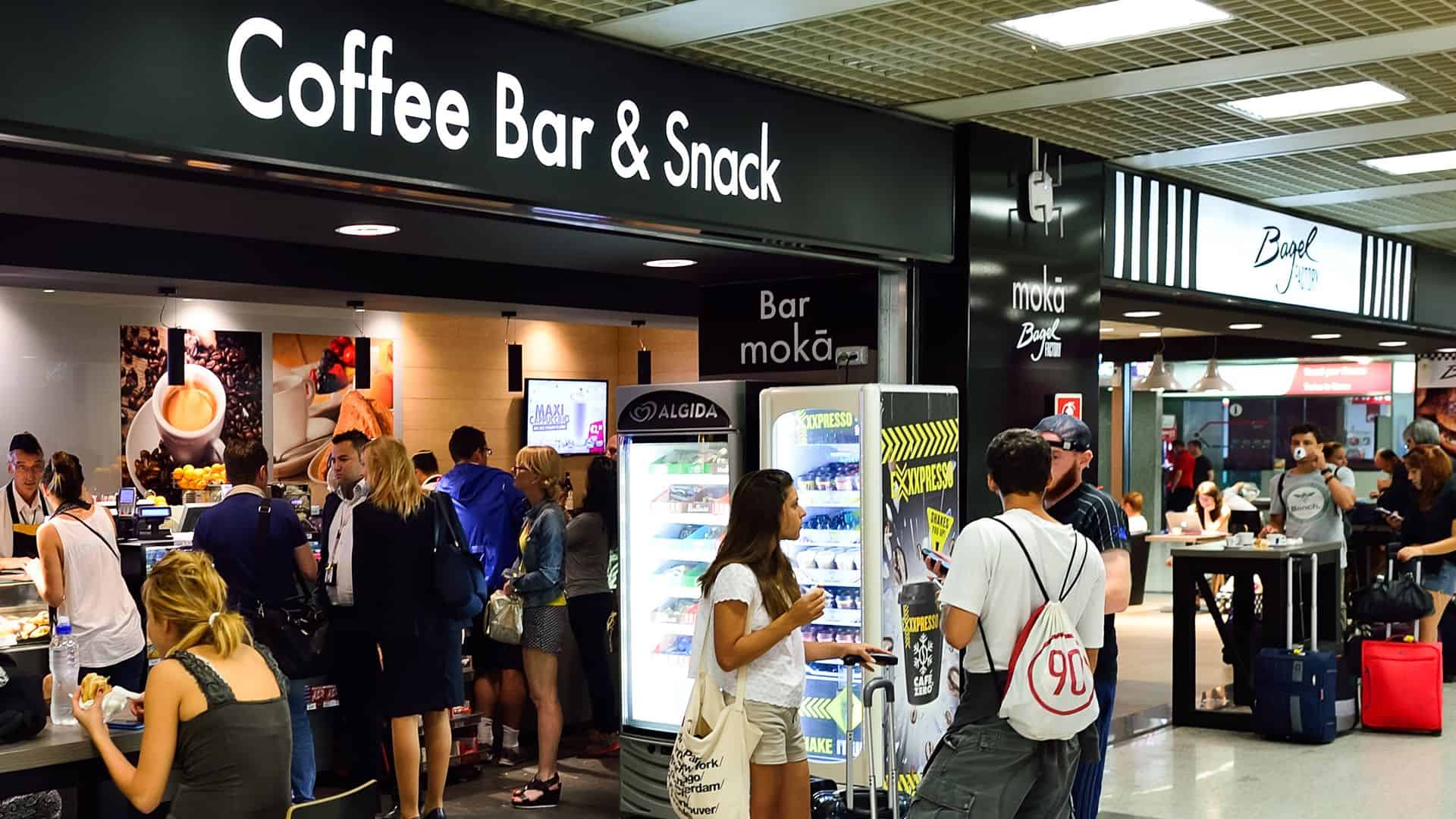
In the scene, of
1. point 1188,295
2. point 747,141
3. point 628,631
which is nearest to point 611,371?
point 1188,295

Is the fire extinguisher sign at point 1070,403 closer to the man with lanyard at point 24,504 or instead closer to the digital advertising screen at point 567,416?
the man with lanyard at point 24,504

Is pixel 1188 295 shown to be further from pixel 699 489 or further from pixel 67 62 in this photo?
pixel 67 62

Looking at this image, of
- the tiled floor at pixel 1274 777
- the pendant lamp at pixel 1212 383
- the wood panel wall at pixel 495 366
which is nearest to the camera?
the tiled floor at pixel 1274 777

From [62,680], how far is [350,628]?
180 cm

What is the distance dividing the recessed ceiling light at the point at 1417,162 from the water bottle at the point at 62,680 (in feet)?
19.5


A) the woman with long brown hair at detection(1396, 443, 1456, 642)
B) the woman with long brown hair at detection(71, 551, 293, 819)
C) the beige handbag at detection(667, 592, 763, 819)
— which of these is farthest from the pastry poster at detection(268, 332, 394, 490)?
the woman with long brown hair at detection(71, 551, 293, 819)

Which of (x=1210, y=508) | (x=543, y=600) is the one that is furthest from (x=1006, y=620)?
(x=1210, y=508)

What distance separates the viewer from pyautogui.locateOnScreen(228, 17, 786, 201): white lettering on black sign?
3477 millimetres

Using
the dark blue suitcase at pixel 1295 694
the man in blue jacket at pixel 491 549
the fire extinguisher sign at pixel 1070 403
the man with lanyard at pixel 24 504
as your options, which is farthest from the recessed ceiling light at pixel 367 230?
the dark blue suitcase at pixel 1295 694

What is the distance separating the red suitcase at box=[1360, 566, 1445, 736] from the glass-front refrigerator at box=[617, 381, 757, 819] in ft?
12.8

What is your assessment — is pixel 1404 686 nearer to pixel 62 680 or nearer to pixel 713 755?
pixel 713 755

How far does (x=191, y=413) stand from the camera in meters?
10.8

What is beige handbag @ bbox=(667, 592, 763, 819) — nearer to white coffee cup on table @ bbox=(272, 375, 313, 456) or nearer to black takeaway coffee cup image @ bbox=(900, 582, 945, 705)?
black takeaway coffee cup image @ bbox=(900, 582, 945, 705)

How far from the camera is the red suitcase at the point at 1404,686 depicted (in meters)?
7.40
